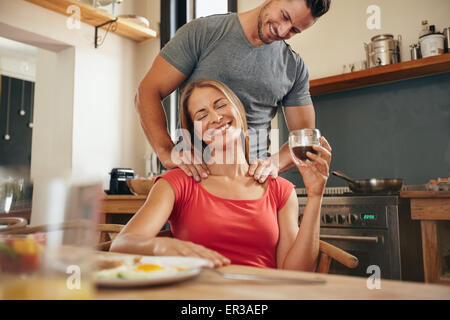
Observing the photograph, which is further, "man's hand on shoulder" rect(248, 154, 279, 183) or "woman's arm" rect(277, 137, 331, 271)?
"man's hand on shoulder" rect(248, 154, 279, 183)

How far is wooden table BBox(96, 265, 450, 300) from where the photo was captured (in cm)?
49

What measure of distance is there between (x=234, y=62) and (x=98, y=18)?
225 centimetres

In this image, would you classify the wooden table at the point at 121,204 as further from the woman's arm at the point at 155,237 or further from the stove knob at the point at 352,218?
the woman's arm at the point at 155,237

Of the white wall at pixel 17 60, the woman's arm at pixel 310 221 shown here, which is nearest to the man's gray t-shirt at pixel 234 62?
the woman's arm at pixel 310 221

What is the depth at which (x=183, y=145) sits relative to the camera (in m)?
1.46

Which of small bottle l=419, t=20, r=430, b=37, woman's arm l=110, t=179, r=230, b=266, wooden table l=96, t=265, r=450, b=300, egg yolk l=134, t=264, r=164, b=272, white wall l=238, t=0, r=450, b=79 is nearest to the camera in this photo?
wooden table l=96, t=265, r=450, b=300

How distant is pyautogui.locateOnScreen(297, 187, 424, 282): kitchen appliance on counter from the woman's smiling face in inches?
44.3

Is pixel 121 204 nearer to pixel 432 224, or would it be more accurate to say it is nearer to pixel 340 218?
pixel 340 218

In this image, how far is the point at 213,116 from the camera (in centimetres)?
128

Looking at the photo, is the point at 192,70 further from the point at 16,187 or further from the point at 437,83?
the point at 437,83

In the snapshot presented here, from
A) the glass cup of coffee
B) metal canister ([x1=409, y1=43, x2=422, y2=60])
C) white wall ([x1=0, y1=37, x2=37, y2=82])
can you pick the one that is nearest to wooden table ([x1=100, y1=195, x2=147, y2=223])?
the glass cup of coffee

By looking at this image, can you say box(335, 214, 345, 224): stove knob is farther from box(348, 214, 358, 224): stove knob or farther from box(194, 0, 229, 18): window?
box(194, 0, 229, 18): window

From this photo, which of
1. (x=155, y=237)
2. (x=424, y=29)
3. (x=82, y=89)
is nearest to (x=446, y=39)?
(x=424, y=29)
